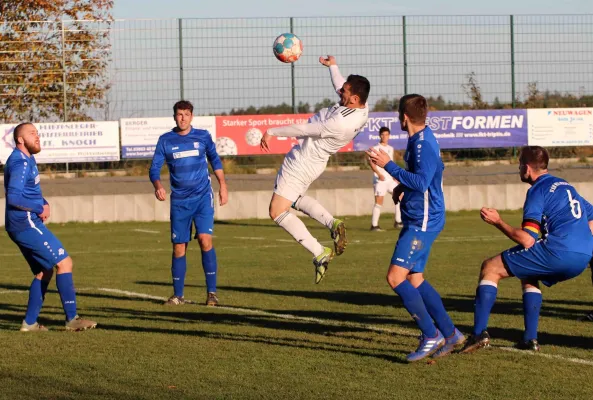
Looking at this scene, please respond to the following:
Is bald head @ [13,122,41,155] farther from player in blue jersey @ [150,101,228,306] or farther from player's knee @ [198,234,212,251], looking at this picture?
player's knee @ [198,234,212,251]

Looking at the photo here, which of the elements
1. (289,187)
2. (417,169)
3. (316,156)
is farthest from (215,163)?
(417,169)

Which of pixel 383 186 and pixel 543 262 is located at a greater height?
pixel 543 262

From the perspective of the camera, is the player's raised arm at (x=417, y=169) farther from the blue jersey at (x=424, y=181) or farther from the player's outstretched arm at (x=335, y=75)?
the player's outstretched arm at (x=335, y=75)

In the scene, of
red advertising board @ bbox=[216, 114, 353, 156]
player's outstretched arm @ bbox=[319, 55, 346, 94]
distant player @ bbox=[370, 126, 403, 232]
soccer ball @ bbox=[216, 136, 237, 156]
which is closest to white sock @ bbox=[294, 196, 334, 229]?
player's outstretched arm @ bbox=[319, 55, 346, 94]

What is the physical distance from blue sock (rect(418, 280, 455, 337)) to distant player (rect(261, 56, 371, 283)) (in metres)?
1.96

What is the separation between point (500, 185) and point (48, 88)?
1252 cm

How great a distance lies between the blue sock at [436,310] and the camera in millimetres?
8664

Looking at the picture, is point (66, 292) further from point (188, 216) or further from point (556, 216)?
point (556, 216)

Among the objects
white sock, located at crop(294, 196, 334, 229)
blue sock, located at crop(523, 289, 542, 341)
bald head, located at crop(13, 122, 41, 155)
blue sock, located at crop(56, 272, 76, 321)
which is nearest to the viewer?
blue sock, located at crop(523, 289, 542, 341)

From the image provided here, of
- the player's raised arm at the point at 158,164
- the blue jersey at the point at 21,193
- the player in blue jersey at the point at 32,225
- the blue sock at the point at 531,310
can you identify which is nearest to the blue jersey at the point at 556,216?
the blue sock at the point at 531,310

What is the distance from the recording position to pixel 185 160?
12.7 m

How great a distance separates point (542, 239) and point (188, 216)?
5295 millimetres

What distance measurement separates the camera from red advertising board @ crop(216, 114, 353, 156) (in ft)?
96.8

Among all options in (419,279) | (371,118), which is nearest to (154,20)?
(371,118)
